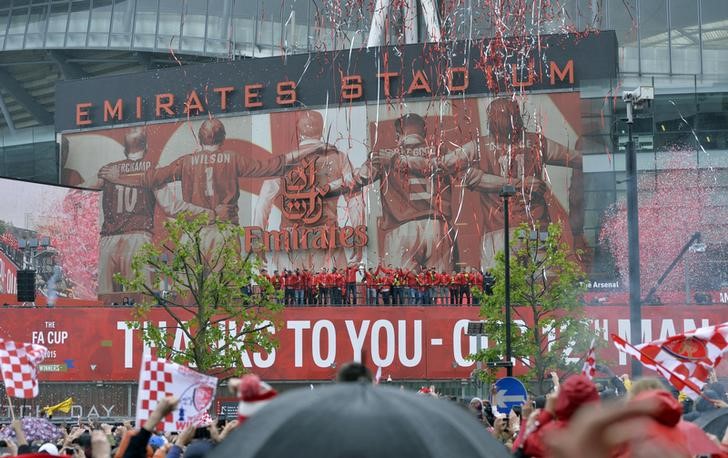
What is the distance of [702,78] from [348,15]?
1744cm

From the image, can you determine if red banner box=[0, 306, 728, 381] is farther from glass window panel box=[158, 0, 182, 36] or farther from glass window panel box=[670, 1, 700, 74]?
glass window panel box=[158, 0, 182, 36]

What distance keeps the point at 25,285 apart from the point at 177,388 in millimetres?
35500

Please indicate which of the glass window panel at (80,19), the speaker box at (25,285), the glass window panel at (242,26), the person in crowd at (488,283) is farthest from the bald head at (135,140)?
the person in crowd at (488,283)

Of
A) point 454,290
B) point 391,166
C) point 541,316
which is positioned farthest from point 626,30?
point 541,316

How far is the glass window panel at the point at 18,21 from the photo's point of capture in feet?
260

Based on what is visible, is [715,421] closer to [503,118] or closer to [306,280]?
[306,280]

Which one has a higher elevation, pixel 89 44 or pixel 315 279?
pixel 89 44

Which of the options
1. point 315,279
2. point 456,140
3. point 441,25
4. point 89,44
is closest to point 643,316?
point 315,279

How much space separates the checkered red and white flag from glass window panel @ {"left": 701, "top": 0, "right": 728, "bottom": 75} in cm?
5501

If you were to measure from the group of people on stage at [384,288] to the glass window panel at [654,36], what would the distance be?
21734 mm

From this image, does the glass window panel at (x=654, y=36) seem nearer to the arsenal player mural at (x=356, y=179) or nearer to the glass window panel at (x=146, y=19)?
the arsenal player mural at (x=356, y=179)

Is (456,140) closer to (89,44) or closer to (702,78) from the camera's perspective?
(702,78)

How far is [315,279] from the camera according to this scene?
47625mm

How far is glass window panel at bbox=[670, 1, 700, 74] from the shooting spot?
211 feet
